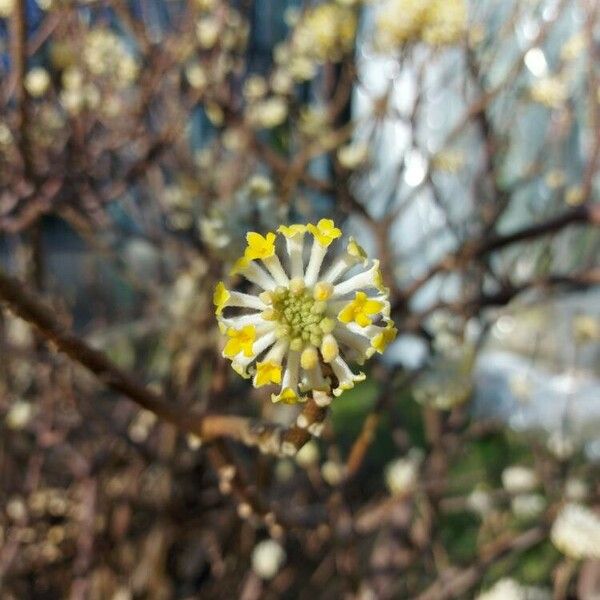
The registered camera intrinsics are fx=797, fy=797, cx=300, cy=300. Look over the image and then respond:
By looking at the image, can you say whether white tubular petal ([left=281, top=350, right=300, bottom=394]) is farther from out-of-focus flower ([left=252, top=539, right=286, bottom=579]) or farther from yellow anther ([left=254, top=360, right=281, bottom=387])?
out-of-focus flower ([left=252, top=539, right=286, bottom=579])

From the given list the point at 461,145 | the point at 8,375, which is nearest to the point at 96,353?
the point at 8,375

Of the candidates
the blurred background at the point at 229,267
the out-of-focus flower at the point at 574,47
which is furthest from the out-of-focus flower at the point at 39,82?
the out-of-focus flower at the point at 574,47

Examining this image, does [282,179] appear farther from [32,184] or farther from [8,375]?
[8,375]

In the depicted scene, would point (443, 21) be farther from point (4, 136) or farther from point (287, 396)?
point (287, 396)

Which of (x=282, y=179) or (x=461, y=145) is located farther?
(x=461, y=145)

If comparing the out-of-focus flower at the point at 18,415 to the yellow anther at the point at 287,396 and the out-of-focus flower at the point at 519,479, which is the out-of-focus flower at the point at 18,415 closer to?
the out-of-focus flower at the point at 519,479

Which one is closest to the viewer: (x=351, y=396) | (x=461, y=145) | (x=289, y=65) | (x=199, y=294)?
(x=199, y=294)

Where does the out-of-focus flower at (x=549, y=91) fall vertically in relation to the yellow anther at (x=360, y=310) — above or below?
above
